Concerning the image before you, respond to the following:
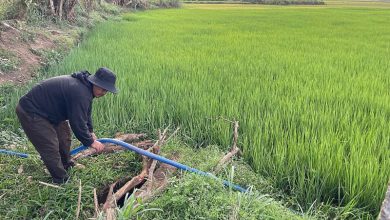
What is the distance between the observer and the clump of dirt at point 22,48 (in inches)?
223

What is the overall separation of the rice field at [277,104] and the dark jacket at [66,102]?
106 cm

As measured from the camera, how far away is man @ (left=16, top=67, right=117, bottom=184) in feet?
8.70

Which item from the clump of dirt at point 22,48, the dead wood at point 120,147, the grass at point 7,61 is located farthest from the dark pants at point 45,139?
the grass at point 7,61

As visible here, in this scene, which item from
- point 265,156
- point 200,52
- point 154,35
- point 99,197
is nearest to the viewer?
point 99,197

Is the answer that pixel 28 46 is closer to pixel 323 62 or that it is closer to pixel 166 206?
pixel 323 62

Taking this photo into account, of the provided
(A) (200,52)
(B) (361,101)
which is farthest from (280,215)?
(A) (200,52)

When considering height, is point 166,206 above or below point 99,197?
above

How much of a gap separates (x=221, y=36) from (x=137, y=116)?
21.8ft

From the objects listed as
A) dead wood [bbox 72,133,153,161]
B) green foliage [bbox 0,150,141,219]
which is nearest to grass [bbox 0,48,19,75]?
green foliage [bbox 0,150,141,219]

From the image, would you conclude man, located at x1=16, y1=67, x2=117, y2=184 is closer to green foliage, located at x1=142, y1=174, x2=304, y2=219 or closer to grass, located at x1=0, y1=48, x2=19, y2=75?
green foliage, located at x1=142, y1=174, x2=304, y2=219

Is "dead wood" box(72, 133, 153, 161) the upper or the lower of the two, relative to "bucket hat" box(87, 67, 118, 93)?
lower

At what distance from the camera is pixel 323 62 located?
21.8 ft

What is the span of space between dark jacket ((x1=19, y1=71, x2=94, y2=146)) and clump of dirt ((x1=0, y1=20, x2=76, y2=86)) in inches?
106

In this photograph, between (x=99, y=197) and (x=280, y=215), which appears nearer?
(x=280, y=215)
